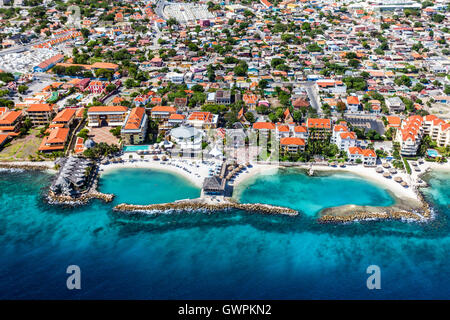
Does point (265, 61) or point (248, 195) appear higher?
point (265, 61)

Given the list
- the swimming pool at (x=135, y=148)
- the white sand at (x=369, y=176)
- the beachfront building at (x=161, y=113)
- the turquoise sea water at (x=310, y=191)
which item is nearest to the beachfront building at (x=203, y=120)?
the beachfront building at (x=161, y=113)

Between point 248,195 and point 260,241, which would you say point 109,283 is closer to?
point 260,241

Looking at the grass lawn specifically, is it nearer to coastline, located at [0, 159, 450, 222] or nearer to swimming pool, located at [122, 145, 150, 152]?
coastline, located at [0, 159, 450, 222]

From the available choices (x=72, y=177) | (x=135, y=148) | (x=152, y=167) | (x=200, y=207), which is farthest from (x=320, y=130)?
(x=72, y=177)

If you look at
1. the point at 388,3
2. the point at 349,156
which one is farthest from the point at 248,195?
the point at 388,3

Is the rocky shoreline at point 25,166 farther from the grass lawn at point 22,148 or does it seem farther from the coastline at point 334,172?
the grass lawn at point 22,148

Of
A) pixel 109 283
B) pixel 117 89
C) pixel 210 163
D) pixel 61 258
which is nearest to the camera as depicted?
pixel 109 283

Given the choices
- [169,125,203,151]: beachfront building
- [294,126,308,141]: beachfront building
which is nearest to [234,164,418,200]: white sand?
[294,126,308,141]: beachfront building
